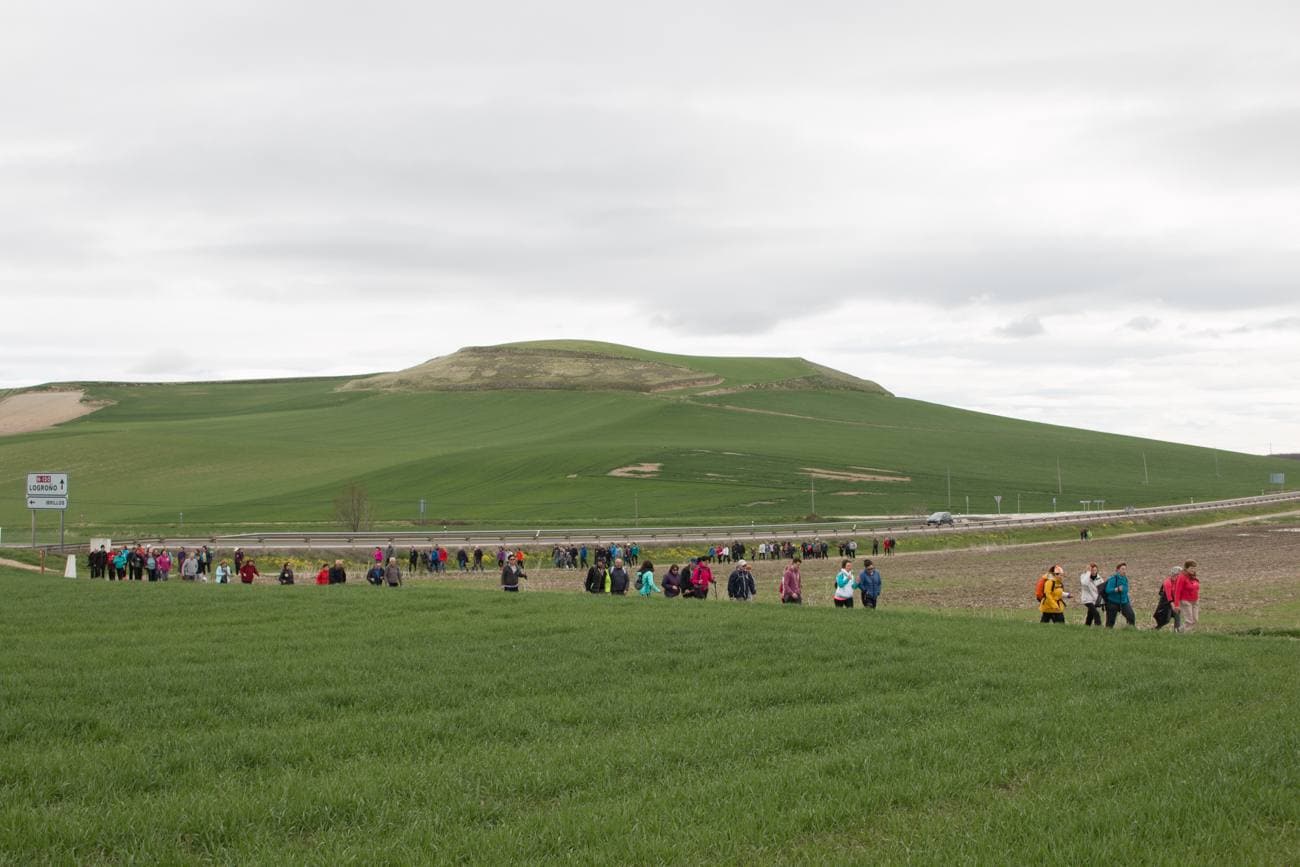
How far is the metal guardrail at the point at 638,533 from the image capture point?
6209 cm

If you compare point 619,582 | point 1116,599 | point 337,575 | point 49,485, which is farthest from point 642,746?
point 49,485

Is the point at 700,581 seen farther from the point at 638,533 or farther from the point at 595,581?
the point at 638,533

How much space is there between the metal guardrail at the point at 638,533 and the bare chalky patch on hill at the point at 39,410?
98.1 meters

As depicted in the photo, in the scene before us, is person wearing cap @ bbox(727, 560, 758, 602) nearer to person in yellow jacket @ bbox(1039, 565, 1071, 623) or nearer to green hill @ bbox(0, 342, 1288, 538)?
person in yellow jacket @ bbox(1039, 565, 1071, 623)

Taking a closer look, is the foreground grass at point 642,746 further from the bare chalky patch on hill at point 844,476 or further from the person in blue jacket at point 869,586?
the bare chalky patch on hill at point 844,476

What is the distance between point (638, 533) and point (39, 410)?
127 meters

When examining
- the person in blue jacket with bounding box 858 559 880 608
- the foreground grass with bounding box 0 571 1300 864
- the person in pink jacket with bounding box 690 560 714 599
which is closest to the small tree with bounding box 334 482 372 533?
the person in pink jacket with bounding box 690 560 714 599

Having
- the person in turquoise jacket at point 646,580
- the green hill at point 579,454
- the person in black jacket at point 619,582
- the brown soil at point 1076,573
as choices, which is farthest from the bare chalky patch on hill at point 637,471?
the person in turquoise jacket at point 646,580

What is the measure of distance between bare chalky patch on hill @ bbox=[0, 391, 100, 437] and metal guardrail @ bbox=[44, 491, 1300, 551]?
3862 inches

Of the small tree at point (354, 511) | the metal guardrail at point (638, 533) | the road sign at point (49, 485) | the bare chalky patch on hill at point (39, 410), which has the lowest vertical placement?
the metal guardrail at point (638, 533)

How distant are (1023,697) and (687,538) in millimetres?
55030

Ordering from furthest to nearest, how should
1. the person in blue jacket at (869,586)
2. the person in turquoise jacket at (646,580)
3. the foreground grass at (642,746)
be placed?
the person in turquoise jacket at (646,580) < the person in blue jacket at (869,586) < the foreground grass at (642,746)

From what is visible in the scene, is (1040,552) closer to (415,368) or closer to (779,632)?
(779,632)

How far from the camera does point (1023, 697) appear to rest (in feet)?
45.5
